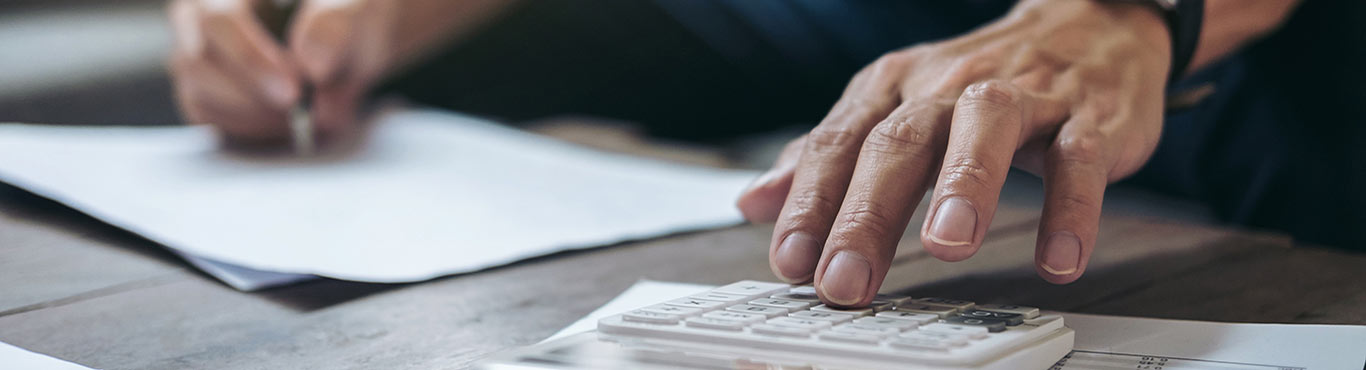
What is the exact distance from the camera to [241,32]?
99 cm

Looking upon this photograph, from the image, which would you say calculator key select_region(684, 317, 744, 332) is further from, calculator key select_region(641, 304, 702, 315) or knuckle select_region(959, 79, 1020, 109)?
knuckle select_region(959, 79, 1020, 109)

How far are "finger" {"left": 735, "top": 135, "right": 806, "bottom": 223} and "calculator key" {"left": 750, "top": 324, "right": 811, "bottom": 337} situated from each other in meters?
0.21

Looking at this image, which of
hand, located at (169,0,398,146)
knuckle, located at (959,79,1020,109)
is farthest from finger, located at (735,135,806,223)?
hand, located at (169,0,398,146)

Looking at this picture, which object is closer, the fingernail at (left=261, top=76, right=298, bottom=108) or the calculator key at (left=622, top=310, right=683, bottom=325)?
the calculator key at (left=622, top=310, right=683, bottom=325)

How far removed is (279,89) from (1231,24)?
0.84 metres

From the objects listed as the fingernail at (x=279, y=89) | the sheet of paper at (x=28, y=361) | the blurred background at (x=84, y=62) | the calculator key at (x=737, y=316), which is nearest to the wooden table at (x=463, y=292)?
the sheet of paper at (x=28, y=361)

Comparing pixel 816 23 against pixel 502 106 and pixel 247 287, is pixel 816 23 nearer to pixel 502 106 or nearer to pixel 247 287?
pixel 502 106

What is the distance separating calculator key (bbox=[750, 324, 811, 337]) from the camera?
37cm

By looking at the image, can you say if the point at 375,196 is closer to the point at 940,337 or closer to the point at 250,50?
the point at 250,50

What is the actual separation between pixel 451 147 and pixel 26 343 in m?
0.59

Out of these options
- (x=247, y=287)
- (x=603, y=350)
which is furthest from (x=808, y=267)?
(x=247, y=287)

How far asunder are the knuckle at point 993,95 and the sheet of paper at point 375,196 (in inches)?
10.8

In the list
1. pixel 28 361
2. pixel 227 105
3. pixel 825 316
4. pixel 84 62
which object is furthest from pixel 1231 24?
pixel 84 62

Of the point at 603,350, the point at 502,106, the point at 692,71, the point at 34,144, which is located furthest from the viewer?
the point at 502,106
